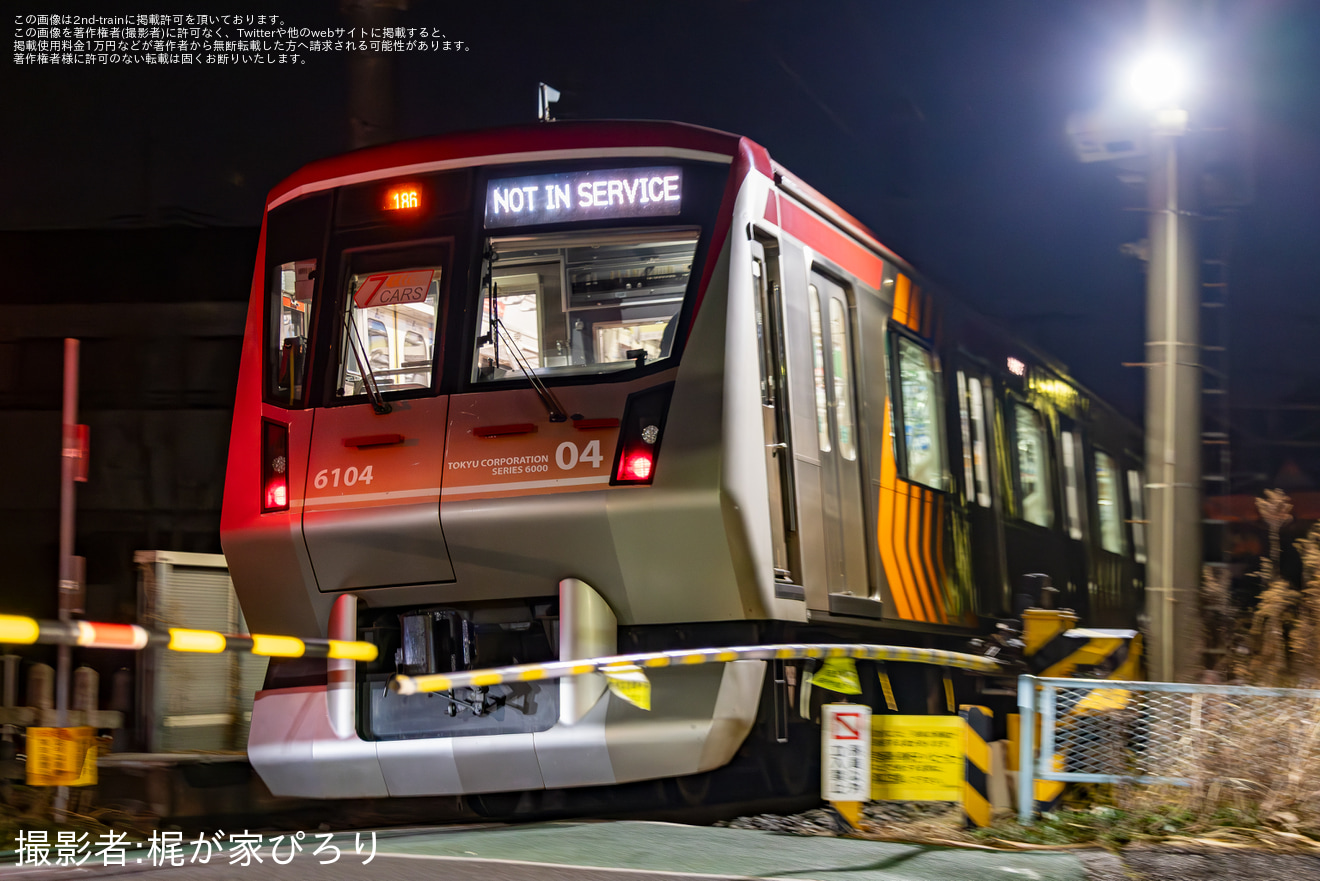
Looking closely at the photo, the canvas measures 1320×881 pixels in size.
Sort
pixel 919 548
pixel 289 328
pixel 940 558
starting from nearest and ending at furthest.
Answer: pixel 289 328
pixel 919 548
pixel 940 558

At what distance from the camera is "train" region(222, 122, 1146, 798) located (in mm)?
6461

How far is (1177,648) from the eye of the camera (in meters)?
7.71

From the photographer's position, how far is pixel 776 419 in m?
6.76

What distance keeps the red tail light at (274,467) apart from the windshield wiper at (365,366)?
0.52 metres

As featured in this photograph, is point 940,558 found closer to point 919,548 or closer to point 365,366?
point 919,548

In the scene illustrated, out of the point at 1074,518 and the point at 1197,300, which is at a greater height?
the point at 1197,300

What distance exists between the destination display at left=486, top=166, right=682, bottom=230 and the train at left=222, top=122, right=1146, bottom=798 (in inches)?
0.5

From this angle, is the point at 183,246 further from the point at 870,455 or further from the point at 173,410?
the point at 870,455

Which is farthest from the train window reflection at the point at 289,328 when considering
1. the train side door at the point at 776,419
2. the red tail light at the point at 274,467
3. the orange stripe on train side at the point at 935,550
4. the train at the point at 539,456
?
the orange stripe on train side at the point at 935,550

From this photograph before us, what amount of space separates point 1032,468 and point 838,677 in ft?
17.8

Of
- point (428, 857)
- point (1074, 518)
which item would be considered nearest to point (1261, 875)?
point (428, 857)

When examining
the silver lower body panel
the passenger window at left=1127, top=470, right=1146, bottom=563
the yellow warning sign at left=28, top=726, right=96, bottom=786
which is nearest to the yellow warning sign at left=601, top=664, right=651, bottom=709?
the silver lower body panel

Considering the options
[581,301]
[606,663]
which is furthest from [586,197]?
[606,663]

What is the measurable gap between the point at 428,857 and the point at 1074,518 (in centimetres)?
927
